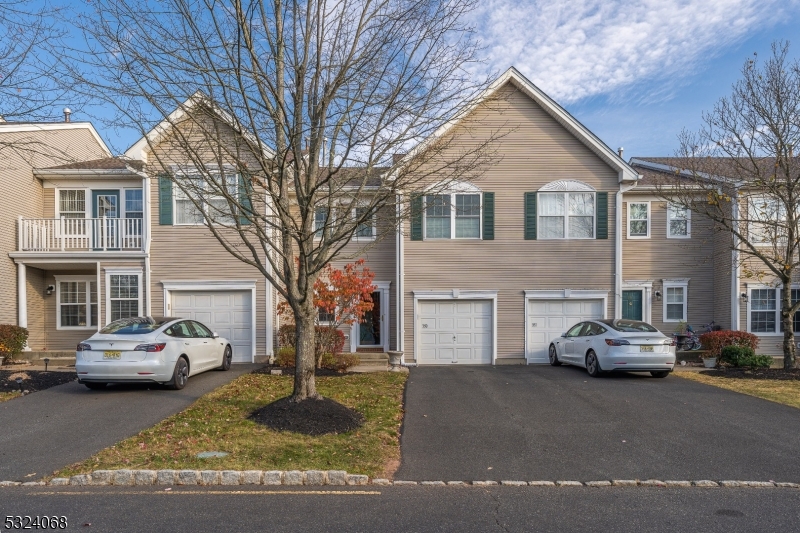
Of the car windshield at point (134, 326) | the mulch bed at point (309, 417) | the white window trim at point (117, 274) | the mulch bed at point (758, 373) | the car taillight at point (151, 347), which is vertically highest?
the white window trim at point (117, 274)

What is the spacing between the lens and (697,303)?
63.9ft

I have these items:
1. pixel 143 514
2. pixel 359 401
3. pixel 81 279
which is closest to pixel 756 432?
pixel 359 401

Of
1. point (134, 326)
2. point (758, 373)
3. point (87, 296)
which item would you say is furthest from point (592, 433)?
point (87, 296)

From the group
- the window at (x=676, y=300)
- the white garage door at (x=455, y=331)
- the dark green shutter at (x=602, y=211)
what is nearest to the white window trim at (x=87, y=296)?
the white garage door at (x=455, y=331)

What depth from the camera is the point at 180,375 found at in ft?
38.3

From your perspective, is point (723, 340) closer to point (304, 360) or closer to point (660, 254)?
point (660, 254)

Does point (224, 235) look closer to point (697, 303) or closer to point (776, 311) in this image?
point (697, 303)

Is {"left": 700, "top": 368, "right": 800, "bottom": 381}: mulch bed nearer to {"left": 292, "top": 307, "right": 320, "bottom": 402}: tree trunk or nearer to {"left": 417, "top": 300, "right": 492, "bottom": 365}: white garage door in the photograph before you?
{"left": 417, "top": 300, "right": 492, "bottom": 365}: white garage door

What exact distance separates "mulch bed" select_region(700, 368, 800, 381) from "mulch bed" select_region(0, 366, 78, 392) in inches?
599

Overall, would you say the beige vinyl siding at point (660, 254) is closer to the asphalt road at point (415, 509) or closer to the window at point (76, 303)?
the asphalt road at point (415, 509)

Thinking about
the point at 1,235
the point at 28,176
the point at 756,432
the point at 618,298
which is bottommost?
the point at 756,432

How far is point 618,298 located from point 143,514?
14.9 metres

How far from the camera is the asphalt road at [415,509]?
5301 mm

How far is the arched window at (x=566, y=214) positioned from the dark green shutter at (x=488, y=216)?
1.39 m
